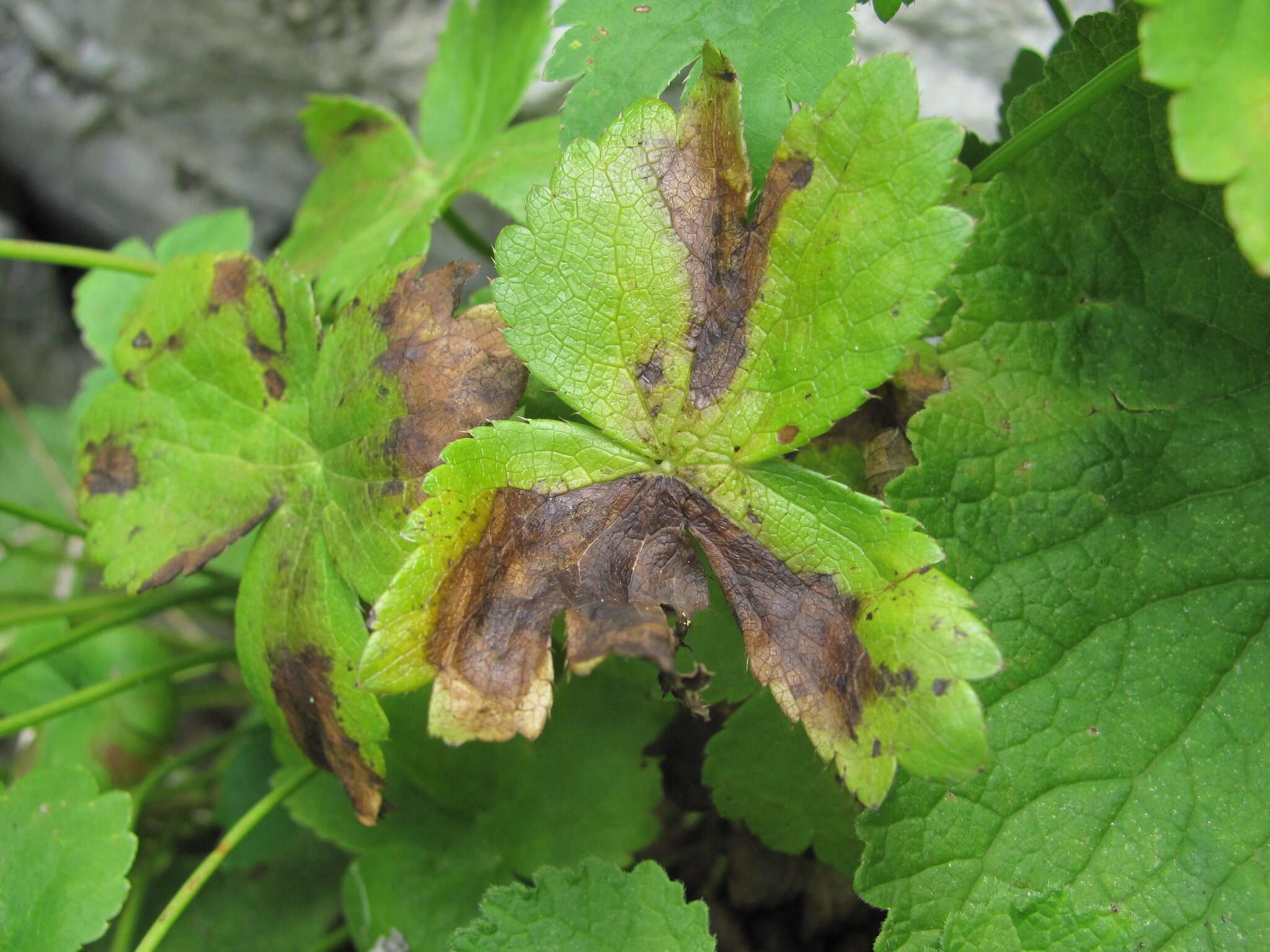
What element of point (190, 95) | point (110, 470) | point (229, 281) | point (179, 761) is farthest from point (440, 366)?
point (190, 95)

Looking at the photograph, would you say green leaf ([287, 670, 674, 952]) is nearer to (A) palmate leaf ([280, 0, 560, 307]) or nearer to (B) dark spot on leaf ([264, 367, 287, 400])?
(B) dark spot on leaf ([264, 367, 287, 400])

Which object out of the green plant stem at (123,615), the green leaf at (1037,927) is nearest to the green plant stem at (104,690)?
the green plant stem at (123,615)

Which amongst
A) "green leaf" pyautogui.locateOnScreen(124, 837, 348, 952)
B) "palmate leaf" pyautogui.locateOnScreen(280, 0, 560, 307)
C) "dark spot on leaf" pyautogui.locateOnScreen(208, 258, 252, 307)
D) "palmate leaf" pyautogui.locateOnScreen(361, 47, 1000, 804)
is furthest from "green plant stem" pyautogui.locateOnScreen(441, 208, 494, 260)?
"green leaf" pyautogui.locateOnScreen(124, 837, 348, 952)

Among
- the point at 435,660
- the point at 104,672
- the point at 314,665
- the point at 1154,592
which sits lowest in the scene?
the point at 104,672

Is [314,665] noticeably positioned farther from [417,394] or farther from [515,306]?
[515,306]

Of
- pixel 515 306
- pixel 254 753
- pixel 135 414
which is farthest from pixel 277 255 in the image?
pixel 254 753

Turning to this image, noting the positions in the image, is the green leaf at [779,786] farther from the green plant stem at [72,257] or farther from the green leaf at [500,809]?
the green plant stem at [72,257]

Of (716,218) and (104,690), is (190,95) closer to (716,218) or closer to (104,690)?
(104,690)

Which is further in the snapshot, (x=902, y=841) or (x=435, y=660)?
(x=902, y=841)
